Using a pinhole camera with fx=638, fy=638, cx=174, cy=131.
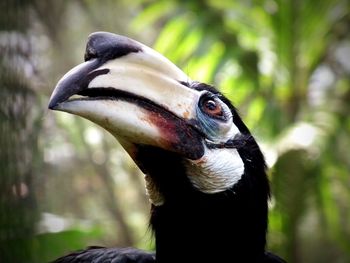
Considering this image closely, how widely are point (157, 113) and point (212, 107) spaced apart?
9.0 inches

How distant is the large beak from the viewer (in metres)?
1.42

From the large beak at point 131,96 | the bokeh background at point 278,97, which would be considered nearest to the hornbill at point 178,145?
the large beak at point 131,96

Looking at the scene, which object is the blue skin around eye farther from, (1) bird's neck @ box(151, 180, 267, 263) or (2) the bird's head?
(1) bird's neck @ box(151, 180, 267, 263)

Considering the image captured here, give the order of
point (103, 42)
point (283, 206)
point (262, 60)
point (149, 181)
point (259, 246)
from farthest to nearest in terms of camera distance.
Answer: point (262, 60), point (283, 206), point (259, 246), point (149, 181), point (103, 42)

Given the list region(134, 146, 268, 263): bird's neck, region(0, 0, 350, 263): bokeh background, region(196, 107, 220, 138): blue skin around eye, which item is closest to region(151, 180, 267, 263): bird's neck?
region(134, 146, 268, 263): bird's neck

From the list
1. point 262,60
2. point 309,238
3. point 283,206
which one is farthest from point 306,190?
point 309,238

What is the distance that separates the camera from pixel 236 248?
1.77 meters

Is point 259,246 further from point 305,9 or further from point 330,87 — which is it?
point 330,87

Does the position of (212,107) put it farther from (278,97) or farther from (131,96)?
(278,97)

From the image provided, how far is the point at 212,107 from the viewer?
1691 mm

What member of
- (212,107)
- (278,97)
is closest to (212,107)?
(212,107)

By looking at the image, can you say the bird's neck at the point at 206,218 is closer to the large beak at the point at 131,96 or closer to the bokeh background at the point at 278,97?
the large beak at the point at 131,96

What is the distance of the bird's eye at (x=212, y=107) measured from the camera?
5.46 ft

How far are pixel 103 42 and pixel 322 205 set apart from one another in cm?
300
